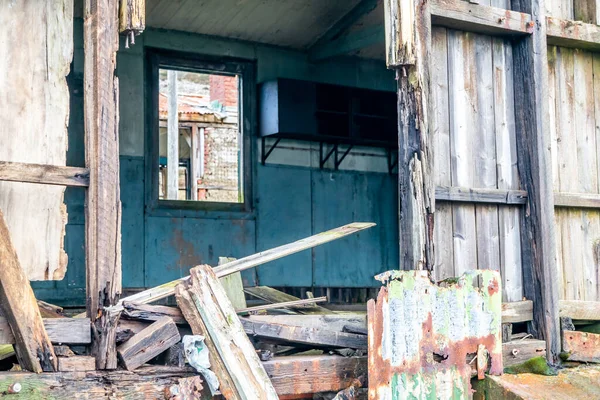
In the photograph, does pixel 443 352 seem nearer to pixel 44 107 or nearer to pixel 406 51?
pixel 406 51

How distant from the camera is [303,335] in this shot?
5809mm

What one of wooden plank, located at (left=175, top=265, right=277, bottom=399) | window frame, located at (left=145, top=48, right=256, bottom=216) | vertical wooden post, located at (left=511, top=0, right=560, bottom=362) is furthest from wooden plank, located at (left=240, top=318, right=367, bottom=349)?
window frame, located at (left=145, top=48, right=256, bottom=216)

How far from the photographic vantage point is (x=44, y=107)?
527 centimetres

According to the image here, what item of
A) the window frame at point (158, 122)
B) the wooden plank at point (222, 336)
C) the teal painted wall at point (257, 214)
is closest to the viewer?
the wooden plank at point (222, 336)

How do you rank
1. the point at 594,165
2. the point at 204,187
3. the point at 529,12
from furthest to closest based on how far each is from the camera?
1. the point at 204,187
2. the point at 594,165
3. the point at 529,12

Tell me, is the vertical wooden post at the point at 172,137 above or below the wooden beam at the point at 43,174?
above

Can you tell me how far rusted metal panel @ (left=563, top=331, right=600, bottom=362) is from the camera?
23.4 ft

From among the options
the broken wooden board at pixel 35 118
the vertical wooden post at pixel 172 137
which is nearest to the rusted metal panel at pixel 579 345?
the broken wooden board at pixel 35 118

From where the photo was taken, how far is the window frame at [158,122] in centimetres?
1134

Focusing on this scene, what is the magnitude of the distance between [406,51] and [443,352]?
7.19 ft

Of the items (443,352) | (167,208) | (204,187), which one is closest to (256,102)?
(167,208)

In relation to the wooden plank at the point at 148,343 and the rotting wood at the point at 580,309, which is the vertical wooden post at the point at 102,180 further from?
the rotting wood at the point at 580,309

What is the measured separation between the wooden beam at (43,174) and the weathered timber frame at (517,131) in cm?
239

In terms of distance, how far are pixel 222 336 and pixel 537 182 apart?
3177 millimetres
